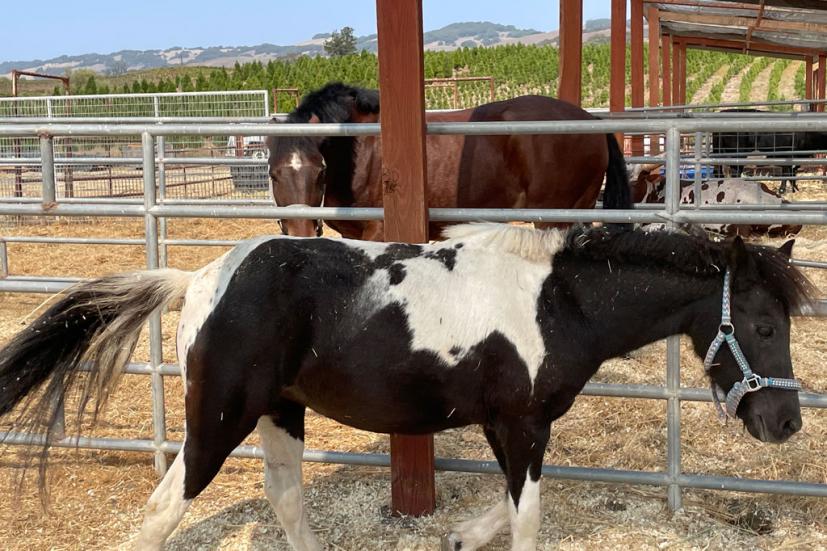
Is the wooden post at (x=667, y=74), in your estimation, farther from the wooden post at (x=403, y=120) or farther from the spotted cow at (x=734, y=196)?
the wooden post at (x=403, y=120)

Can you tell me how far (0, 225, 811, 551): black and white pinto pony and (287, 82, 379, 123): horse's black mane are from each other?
243cm

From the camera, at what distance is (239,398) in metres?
2.74

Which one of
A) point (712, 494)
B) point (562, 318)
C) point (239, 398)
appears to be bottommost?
point (712, 494)

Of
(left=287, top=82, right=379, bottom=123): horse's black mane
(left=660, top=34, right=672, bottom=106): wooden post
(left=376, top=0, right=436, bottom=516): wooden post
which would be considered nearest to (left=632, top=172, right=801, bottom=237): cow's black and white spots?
(left=287, top=82, right=379, bottom=123): horse's black mane

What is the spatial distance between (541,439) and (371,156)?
3.00 meters

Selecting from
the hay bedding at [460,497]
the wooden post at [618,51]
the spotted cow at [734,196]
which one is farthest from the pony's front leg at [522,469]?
the wooden post at [618,51]

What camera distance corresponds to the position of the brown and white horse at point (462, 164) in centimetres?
519

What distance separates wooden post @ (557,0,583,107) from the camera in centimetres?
702

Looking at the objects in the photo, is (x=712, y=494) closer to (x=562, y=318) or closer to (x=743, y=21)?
(x=562, y=318)

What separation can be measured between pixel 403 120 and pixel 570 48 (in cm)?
413

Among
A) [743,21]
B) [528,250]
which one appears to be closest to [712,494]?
[528,250]

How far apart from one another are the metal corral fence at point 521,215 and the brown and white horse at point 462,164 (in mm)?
1446

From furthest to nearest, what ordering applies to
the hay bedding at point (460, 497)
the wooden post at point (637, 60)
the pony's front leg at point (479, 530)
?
the wooden post at point (637, 60) → the hay bedding at point (460, 497) → the pony's front leg at point (479, 530)

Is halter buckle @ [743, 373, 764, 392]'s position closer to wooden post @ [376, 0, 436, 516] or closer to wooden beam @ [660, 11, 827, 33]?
wooden post @ [376, 0, 436, 516]
